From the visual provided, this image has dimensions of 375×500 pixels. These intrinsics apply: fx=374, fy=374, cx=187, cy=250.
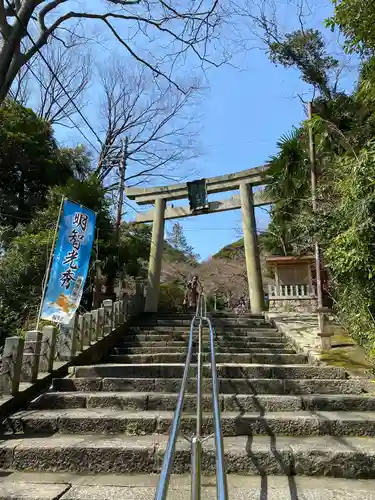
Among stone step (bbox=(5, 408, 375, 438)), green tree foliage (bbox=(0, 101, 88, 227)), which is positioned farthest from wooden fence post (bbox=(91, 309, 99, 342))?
green tree foliage (bbox=(0, 101, 88, 227))

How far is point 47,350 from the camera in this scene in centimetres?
480

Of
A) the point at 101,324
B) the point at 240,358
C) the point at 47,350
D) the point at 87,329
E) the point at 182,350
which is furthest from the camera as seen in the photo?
the point at 101,324

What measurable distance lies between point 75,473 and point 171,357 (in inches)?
119

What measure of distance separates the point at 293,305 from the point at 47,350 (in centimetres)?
871

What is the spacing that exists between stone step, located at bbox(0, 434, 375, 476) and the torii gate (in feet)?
28.3

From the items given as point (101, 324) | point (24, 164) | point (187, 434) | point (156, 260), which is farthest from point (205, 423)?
point (24, 164)

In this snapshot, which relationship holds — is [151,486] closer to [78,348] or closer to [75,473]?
[75,473]

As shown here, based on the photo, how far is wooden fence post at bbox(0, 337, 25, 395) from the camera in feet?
12.6

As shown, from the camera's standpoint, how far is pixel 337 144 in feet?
28.0

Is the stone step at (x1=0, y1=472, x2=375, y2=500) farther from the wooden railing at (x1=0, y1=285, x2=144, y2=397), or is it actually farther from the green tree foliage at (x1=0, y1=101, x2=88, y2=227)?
the green tree foliage at (x1=0, y1=101, x2=88, y2=227)

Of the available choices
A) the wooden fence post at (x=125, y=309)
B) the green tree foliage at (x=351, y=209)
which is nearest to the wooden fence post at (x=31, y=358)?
the green tree foliage at (x=351, y=209)

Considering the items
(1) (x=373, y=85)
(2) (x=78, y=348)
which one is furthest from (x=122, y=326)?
(1) (x=373, y=85)

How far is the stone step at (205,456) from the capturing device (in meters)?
2.79

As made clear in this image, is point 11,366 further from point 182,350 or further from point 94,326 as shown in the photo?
point 182,350
